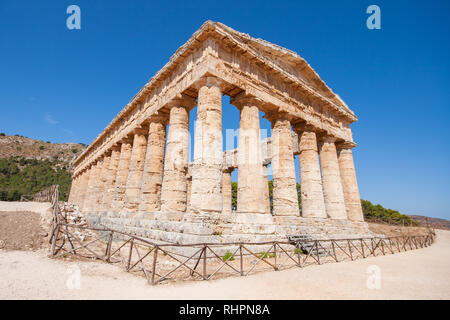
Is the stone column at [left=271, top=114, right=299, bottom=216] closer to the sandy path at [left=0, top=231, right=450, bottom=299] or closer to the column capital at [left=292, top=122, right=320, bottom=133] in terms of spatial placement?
the column capital at [left=292, top=122, right=320, bottom=133]

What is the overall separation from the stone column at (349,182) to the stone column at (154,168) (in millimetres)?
13055

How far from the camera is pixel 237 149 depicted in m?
12.3

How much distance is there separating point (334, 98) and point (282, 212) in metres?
10.8

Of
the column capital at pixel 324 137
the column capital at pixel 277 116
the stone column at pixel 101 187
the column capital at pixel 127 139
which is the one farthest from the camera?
the stone column at pixel 101 187

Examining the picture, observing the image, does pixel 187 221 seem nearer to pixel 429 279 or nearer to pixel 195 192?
pixel 195 192

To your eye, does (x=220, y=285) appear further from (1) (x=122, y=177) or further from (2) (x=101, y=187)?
(2) (x=101, y=187)

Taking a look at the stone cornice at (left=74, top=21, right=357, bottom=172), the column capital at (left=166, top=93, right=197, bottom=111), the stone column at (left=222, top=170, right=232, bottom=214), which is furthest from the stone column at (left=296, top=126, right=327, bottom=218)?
the stone column at (left=222, top=170, right=232, bottom=214)

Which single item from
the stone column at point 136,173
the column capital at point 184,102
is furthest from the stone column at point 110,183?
the column capital at point 184,102

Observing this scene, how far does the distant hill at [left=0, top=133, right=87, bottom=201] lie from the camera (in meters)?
54.8

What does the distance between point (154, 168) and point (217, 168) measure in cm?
543

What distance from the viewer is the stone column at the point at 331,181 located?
47.4 ft

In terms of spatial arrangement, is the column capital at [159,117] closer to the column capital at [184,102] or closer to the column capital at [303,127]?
the column capital at [184,102]

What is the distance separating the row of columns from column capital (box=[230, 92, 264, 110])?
0.12ft
